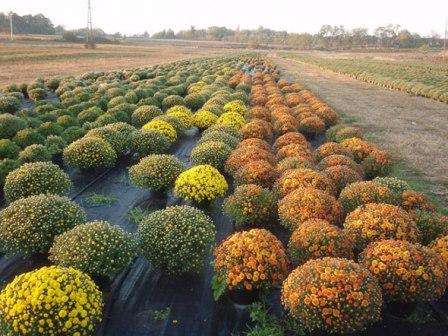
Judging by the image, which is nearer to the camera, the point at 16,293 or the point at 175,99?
the point at 16,293

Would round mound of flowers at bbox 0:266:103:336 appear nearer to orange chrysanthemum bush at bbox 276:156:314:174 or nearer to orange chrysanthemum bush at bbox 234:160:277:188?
orange chrysanthemum bush at bbox 234:160:277:188

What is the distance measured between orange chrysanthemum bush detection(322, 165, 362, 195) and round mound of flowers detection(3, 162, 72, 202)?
758cm

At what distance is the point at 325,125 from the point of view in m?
23.0

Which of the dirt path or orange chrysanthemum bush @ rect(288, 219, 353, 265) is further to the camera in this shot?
the dirt path

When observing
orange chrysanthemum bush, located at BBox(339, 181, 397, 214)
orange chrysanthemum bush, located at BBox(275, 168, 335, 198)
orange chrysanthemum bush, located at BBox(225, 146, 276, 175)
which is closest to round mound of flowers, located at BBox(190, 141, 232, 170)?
orange chrysanthemum bush, located at BBox(225, 146, 276, 175)

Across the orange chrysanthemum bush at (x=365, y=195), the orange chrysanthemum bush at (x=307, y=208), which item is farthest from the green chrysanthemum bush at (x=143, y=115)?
the orange chrysanthemum bush at (x=365, y=195)

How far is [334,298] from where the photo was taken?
6969 millimetres

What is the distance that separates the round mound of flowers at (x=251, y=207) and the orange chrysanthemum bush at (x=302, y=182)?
754 millimetres

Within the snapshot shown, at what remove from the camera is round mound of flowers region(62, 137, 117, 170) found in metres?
15.0

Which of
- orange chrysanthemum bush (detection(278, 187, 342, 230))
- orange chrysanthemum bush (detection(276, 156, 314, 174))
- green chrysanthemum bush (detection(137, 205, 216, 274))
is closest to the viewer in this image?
green chrysanthemum bush (detection(137, 205, 216, 274))

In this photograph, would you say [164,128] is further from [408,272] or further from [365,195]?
[408,272]

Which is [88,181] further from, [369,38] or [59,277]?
[369,38]

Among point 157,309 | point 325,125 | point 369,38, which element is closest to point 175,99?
point 325,125

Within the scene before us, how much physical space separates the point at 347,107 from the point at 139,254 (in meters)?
25.8
